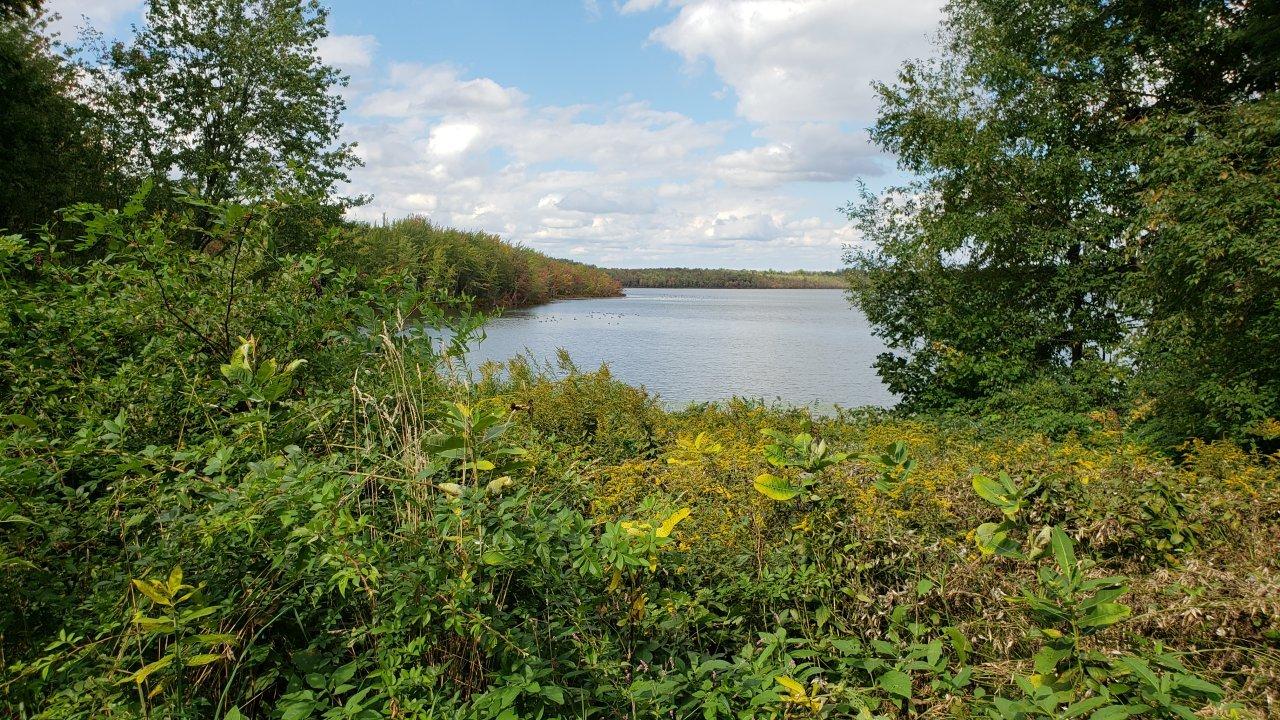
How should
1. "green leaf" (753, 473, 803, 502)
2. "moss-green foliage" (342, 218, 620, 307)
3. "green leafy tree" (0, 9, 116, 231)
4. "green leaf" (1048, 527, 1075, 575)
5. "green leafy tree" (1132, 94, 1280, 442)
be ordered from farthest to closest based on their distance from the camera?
"moss-green foliage" (342, 218, 620, 307) → "green leafy tree" (0, 9, 116, 231) → "green leafy tree" (1132, 94, 1280, 442) → "green leaf" (753, 473, 803, 502) → "green leaf" (1048, 527, 1075, 575)

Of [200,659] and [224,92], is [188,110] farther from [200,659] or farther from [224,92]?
[200,659]

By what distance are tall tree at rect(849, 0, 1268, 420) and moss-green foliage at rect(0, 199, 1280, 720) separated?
9.84 metres

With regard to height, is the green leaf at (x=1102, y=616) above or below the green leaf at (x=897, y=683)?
above

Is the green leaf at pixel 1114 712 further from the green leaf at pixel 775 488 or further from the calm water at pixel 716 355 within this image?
the calm water at pixel 716 355

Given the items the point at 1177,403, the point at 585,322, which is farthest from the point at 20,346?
the point at 585,322

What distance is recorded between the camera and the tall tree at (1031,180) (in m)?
11.2

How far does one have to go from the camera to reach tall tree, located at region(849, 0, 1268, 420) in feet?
36.7

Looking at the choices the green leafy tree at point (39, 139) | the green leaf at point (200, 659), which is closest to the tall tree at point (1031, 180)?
the green leaf at point (200, 659)

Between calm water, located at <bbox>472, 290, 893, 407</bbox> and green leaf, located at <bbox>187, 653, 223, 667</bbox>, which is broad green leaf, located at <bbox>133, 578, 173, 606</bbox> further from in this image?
calm water, located at <bbox>472, 290, 893, 407</bbox>

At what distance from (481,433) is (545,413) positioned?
436cm

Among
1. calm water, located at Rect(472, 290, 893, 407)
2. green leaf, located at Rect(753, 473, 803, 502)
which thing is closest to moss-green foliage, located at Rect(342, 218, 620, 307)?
calm water, located at Rect(472, 290, 893, 407)

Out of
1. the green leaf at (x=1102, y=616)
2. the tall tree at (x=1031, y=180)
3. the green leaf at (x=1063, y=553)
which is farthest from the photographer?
the tall tree at (x=1031, y=180)

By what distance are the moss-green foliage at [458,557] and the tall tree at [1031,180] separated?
9840 millimetres

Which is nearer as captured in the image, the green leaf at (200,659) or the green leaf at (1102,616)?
the green leaf at (200,659)
